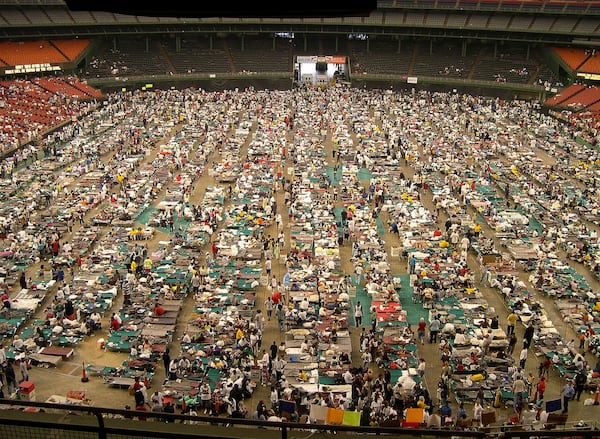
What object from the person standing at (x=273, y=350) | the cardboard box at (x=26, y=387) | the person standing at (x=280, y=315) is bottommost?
the cardboard box at (x=26, y=387)

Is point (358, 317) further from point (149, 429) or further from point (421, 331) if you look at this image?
point (149, 429)

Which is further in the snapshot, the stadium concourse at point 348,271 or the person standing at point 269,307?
the person standing at point 269,307

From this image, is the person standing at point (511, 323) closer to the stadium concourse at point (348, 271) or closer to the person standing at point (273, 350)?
the stadium concourse at point (348, 271)

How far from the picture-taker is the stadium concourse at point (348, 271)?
65.0 feet

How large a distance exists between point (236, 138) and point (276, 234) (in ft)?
63.7

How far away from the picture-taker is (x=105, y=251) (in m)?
28.8

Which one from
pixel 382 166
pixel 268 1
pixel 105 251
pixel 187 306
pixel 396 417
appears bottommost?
pixel 396 417

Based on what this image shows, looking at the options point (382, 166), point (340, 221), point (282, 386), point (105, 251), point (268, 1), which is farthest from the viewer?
point (382, 166)

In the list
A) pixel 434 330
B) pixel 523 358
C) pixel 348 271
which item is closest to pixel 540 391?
pixel 523 358

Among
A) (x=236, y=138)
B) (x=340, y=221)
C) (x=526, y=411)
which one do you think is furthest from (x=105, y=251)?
(x=236, y=138)

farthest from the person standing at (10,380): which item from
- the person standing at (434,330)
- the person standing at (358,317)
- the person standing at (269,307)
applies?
the person standing at (434,330)

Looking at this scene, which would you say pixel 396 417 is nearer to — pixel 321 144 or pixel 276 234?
pixel 276 234

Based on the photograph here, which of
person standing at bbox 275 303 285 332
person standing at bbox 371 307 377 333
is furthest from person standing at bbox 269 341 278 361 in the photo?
person standing at bbox 371 307 377 333

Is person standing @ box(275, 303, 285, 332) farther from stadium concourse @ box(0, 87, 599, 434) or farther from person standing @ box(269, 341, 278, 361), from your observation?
person standing @ box(269, 341, 278, 361)
